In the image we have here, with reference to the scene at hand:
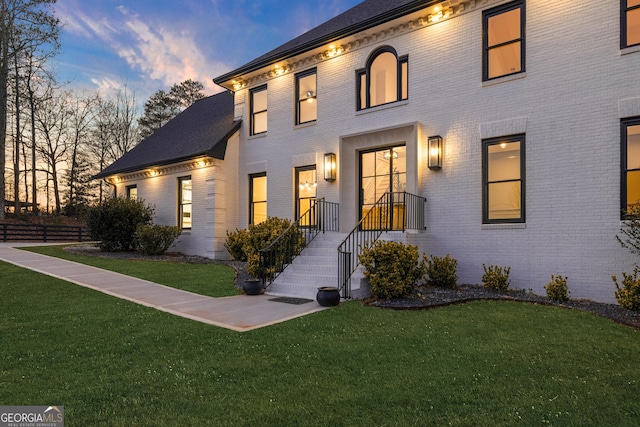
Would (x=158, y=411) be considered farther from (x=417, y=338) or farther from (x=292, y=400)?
(x=417, y=338)

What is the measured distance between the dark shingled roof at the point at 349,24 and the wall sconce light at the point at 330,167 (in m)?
3.36

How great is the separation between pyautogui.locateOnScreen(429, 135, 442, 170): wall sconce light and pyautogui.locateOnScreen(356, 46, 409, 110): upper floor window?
1.79 m

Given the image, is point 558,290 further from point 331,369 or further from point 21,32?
point 21,32

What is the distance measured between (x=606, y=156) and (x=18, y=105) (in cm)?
3541

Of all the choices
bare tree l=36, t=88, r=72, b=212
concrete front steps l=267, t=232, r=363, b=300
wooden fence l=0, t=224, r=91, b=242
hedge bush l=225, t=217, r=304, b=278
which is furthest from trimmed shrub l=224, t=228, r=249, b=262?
bare tree l=36, t=88, r=72, b=212

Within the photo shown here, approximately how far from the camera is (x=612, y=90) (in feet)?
24.7

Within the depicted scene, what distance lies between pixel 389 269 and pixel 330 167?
474cm

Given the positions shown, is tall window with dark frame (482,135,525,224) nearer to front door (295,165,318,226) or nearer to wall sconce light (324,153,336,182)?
wall sconce light (324,153,336,182)

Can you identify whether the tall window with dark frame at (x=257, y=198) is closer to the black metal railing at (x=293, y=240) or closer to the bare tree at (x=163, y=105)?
the black metal railing at (x=293, y=240)

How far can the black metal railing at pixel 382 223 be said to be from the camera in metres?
8.56

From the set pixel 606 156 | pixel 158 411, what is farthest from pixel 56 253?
pixel 606 156

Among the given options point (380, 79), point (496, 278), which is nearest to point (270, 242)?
point (496, 278)

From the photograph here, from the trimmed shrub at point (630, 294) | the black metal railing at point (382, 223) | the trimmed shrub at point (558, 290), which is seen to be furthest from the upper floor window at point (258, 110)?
the trimmed shrub at point (630, 294)

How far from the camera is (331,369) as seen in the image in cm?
407
